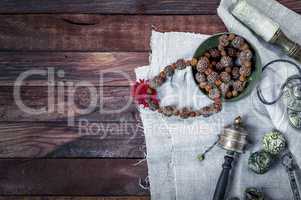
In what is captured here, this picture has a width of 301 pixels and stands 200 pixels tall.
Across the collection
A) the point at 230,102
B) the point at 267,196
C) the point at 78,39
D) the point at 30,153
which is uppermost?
the point at 78,39

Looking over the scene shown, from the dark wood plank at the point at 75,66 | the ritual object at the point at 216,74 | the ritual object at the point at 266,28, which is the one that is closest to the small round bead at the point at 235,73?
the ritual object at the point at 216,74

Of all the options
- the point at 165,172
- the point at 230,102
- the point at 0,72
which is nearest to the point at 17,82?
the point at 0,72

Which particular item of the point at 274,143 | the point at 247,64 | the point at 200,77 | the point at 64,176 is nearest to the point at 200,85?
the point at 200,77

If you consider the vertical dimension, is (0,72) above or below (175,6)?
below

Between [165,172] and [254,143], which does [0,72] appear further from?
[254,143]

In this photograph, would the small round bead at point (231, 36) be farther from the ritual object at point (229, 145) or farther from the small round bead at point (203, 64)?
the ritual object at point (229, 145)

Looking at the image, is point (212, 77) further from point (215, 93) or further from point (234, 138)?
point (234, 138)

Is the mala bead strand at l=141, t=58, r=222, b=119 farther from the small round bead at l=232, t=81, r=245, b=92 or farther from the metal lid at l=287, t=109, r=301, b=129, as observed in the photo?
the metal lid at l=287, t=109, r=301, b=129

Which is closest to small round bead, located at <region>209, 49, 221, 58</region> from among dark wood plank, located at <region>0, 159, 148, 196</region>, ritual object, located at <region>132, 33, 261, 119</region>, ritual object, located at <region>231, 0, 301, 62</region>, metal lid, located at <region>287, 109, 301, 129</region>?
ritual object, located at <region>132, 33, 261, 119</region>
